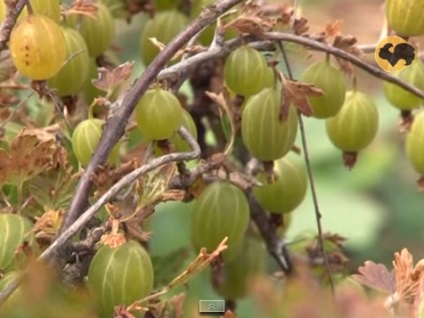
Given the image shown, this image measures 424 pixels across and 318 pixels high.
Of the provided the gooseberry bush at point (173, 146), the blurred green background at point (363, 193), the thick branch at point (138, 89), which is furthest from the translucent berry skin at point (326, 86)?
the blurred green background at point (363, 193)

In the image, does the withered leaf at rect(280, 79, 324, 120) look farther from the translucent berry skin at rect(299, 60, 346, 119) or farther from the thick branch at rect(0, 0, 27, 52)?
the thick branch at rect(0, 0, 27, 52)

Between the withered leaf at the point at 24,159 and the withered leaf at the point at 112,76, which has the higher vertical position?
the withered leaf at the point at 112,76

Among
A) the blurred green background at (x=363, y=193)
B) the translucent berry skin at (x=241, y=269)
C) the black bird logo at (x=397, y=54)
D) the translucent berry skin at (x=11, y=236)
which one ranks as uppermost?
the black bird logo at (x=397, y=54)

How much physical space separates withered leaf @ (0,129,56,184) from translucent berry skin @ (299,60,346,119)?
176 mm

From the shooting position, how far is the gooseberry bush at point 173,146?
0.57 meters

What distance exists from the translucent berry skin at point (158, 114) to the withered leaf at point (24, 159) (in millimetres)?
54

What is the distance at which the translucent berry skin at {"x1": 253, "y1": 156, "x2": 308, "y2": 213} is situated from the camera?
747mm

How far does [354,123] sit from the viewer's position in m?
0.74

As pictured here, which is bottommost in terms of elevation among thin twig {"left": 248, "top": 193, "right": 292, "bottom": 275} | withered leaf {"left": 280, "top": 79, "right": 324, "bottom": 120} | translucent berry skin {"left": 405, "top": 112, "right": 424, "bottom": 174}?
thin twig {"left": 248, "top": 193, "right": 292, "bottom": 275}

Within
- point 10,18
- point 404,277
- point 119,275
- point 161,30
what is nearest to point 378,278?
point 404,277

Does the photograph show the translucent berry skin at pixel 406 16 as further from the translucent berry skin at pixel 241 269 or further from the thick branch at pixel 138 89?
the translucent berry skin at pixel 241 269

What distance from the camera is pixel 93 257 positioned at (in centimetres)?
58

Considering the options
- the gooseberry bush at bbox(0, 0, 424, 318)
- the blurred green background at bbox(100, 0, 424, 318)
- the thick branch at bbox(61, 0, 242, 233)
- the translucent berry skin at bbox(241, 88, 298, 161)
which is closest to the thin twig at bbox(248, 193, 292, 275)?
the gooseberry bush at bbox(0, 0, 424, 318)

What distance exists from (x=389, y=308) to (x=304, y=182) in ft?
0.89
